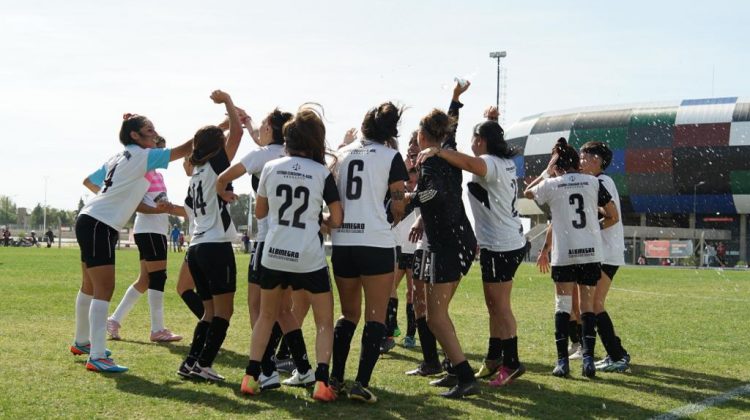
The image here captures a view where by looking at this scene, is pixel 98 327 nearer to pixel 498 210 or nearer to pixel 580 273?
pixel 498 210

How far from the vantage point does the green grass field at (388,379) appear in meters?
5.86

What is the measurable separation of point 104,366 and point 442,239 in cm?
317

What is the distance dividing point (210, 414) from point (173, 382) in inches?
51.2

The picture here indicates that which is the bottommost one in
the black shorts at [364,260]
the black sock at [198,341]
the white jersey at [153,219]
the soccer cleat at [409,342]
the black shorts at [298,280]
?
the soccer cleat at [409,342]

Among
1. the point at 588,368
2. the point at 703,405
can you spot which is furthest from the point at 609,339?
the point at 703,405

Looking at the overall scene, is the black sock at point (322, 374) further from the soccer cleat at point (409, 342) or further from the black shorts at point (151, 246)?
the black shorts at point (151, 246)

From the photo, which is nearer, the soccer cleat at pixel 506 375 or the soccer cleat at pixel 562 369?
the soccer cleat at pixel 506 375

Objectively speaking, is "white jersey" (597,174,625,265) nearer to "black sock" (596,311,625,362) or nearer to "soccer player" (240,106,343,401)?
"black sock" (596,311,625,362)

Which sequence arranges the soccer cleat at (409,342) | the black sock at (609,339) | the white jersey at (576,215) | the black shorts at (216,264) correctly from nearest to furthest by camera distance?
1. the black shorts at (216,264)
2. the white jersey at (576,215)
3. the black sock at (609,339)
4. the soccer cleat at (409,342)

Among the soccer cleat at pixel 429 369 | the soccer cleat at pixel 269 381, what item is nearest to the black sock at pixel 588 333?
the soccer cleat at pixel 429 369

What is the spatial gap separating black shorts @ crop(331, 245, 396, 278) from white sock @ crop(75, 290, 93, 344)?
125 inches

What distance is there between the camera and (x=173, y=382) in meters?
6.79

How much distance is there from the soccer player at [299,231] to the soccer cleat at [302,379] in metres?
0.51

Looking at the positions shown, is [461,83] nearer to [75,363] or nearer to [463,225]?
[463,225]
